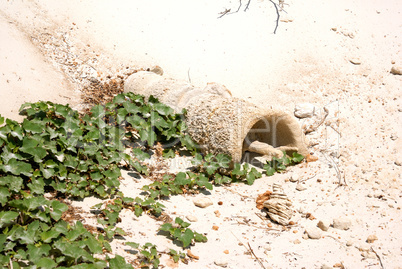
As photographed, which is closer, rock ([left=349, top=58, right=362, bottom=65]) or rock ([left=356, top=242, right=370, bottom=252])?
rock ([left=356, top=242, right=370, bottom=252])

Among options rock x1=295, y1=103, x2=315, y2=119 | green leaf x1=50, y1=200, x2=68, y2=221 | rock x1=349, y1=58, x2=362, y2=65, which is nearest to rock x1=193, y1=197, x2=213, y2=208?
green leaf x1=50, y1=200, x2=68, y2=221

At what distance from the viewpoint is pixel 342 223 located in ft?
12.1

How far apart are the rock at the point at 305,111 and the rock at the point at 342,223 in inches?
67.6

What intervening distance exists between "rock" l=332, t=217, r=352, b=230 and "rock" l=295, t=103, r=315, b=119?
172 cm

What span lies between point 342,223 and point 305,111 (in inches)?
70.8

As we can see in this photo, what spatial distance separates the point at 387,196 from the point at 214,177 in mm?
1631

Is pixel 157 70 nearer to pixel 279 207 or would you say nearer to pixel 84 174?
pixel 84 174

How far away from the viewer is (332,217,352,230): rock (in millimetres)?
3680

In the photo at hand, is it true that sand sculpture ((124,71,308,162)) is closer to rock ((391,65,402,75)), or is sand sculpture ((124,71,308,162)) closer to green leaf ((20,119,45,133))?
green leaf ((20,119,45,133))

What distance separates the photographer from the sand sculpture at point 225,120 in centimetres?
437

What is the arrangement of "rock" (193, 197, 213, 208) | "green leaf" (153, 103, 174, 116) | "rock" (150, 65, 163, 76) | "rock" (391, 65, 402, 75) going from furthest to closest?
1. "rock" (391, 65, 402, 75)
2. "rock" (150, 65, 163, 76)
3. "green leaf" (153, 103, 174, 116)
4. "rock" (193, 197, 213, 208)

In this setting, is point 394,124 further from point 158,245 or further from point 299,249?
point 158,245

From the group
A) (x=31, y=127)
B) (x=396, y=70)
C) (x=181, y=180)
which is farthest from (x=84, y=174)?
(x=396, y=70)

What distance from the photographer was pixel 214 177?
4.33 m
